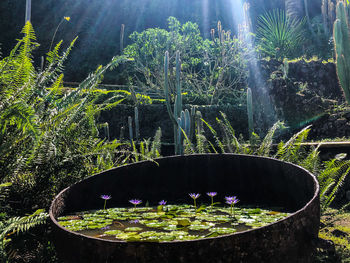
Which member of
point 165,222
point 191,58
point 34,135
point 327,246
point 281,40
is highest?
point 281,40

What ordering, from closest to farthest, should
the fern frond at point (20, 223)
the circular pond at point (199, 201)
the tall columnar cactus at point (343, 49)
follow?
the circular pond at point (199, 201) < the fern frond at point (20, 223) < the tall columnar cactus at point (343, 49)

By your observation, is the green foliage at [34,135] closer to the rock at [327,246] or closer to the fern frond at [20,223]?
the fern frond at [20,223]

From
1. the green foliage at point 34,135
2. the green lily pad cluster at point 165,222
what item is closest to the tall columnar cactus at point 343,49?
the green lily pad cluster at point 165,222

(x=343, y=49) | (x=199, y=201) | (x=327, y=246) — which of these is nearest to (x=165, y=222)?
(x=199, y=201)

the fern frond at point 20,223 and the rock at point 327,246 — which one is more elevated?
the fern frond at point 20,223

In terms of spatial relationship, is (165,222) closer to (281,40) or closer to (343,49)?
(343,49)

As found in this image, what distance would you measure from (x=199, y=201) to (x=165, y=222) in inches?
17.1

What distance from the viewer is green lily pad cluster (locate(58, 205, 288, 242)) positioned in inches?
45.0

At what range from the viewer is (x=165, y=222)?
1.30 metres

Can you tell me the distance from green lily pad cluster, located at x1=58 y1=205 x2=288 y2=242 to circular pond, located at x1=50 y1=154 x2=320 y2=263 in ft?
0.29

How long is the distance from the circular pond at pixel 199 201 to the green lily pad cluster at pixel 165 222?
0.29ft

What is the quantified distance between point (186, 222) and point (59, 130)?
0.60m

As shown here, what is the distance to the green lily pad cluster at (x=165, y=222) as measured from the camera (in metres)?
1.14

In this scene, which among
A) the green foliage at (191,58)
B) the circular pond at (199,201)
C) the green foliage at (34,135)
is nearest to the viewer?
the circular pond at (199,201)
